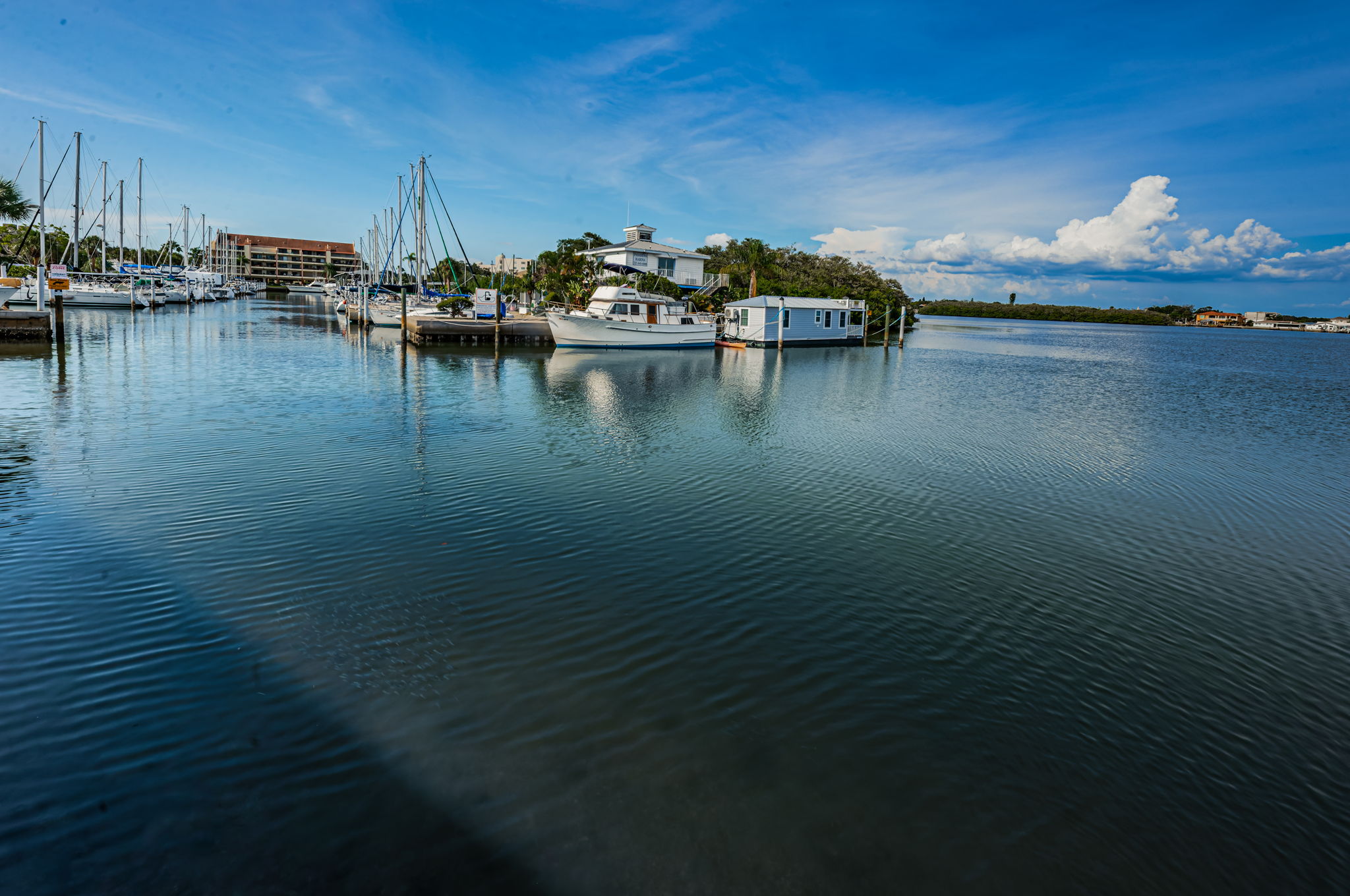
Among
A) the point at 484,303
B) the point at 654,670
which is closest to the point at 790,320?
the point at 484,303

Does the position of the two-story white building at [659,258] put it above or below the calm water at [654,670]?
above

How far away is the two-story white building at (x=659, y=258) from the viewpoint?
2862 inches

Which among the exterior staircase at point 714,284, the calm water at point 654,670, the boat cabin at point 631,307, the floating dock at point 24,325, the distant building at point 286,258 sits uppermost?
the distant building at point 286,258

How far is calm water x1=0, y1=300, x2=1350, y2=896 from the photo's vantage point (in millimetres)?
4359

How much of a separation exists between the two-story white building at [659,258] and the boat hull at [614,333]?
26.9 m

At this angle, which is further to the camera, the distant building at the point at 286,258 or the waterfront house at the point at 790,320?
the distant building at the point at 286,258

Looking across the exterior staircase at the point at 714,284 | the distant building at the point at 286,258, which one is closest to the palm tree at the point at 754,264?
the exterior staircase at the point at 714,284

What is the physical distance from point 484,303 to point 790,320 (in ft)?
73.2

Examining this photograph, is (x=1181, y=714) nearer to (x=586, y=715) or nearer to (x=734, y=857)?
(x=734, y=857)

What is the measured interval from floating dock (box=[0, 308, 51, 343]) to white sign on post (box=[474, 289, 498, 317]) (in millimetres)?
22390

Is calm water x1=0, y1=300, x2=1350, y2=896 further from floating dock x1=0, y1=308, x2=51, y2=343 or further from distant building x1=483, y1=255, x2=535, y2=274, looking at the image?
distant building x1=483, y1=255, x2=535, y2=274

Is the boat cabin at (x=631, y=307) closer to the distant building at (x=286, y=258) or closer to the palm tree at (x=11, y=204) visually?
the palm tree at (x=11, y=204)

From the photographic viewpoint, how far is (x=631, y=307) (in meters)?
43.4

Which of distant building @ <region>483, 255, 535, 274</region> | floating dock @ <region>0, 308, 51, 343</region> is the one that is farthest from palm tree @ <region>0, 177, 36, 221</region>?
distant building @ <region>483, 255, 535, 274</region>
